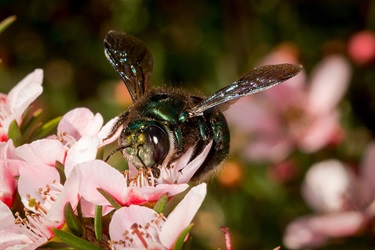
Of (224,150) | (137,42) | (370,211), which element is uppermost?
(137,42)

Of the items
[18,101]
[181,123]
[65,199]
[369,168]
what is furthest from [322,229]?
[65,199]

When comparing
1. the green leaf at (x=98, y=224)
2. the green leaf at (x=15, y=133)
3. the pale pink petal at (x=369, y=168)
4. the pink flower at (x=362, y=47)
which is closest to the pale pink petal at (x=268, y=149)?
the pale pink petal at (x=369, y=168)

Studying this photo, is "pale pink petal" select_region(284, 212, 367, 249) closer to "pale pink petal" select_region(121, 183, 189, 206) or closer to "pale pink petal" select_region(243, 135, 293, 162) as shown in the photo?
"pale pink petal" select_region(243, 135, 293, 162)

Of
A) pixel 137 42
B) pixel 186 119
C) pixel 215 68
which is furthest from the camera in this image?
pixel 215 68

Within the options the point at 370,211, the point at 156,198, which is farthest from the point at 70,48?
the point at 156,198

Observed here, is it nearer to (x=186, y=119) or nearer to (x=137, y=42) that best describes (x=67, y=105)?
(x=137, y=42)

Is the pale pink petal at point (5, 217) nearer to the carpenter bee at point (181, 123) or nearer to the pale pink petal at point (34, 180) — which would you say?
Answer: the pale pink petal at point (34, 180)

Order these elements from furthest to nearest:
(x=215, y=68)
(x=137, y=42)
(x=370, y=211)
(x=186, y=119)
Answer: (x=215, y=68) → (x=370, y=211) → (x=137, y=42) → (x=186, y=119)

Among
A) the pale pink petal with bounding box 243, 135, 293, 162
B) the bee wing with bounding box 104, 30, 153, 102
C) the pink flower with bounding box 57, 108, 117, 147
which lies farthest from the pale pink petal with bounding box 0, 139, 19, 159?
the pale pink petal with bounding box 243, 135, 293, 162
